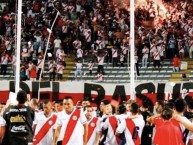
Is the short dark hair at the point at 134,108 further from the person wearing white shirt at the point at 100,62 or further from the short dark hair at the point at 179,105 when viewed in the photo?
the person wearing white shirt at the point at 100,62

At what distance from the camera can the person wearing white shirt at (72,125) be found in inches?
496

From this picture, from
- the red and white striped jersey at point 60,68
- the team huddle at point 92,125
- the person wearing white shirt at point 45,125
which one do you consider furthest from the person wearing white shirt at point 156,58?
the person wearing white shirt at point 45,125

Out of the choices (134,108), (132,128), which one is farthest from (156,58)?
(134,108)

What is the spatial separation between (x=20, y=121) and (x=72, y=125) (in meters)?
1.13

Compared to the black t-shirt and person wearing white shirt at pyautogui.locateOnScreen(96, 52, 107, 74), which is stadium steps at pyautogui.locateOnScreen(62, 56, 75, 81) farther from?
the black t-shirt

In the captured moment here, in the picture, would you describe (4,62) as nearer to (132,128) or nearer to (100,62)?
(100,62)

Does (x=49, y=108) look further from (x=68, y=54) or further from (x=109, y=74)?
(x=68, y=54)

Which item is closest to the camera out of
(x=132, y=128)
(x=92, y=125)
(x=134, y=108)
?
(x=134, y=108)

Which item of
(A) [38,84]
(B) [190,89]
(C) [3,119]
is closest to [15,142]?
(C) [3,119]

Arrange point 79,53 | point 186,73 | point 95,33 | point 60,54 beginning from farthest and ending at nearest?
point 95,33 → point 79,53 → point 60,54 → point 186,73

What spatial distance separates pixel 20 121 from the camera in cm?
1189

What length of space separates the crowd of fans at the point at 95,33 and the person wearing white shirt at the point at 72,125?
54.7ft

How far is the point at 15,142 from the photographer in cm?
1205

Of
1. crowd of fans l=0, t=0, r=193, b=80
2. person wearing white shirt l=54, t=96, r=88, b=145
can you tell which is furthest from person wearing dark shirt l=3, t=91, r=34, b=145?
crowd of fans l=0, t=0, r=193, b=80
